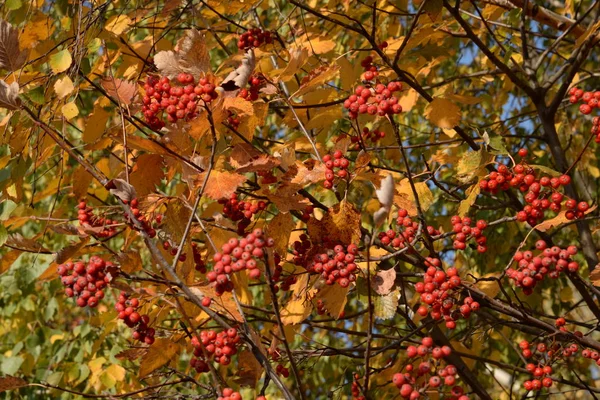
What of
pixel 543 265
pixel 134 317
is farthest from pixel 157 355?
pixel 543 265

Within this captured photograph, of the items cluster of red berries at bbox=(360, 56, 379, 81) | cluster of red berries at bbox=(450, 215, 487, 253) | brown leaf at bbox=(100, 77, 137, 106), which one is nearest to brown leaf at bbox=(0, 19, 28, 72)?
brown leaf at bbox=(100, 77, 137, 106)

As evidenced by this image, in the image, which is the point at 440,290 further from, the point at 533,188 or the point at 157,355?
the point at 157,355

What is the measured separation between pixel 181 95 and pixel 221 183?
0.84ft

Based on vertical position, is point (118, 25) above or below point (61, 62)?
above

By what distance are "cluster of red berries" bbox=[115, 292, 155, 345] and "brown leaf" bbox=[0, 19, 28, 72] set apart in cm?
59

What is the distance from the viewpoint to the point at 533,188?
1.93 m

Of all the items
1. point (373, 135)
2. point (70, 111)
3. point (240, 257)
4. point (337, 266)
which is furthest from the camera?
point (373, 135)

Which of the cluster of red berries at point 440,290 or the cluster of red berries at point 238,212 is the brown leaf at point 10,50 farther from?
the cluster of red berries at point 440,290

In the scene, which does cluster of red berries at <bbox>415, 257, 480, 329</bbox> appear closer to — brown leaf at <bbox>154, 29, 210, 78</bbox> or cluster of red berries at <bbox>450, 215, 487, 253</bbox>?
cluster of red berries at <bbox>450, 215, 487, 253</bbox>

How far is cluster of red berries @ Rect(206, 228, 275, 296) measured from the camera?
141 centimetres

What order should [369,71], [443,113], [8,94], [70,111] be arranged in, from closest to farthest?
[8,94] < [70,111] < [369,71] < [443,113]

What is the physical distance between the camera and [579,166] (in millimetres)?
4031

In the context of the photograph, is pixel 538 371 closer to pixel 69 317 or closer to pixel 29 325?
pixel 29 325

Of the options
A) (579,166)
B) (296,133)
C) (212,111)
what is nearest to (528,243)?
(579,166)
